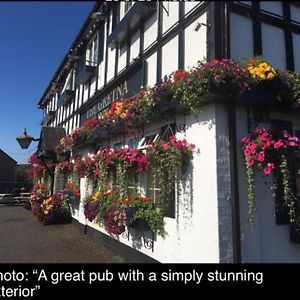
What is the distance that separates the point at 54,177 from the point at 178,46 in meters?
10.5

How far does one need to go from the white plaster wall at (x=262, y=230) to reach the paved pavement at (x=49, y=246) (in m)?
3.37

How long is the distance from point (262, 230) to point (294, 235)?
1.86ft

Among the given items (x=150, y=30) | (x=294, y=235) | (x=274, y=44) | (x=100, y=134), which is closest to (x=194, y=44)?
(x=274, y=44)

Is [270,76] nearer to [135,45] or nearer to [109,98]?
[135,45]

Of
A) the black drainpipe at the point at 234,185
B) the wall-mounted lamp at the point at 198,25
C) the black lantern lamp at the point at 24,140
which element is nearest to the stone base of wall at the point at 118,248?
the black drainpipe at the point at 234,185

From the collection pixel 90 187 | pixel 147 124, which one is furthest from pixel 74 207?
pixel 147 124

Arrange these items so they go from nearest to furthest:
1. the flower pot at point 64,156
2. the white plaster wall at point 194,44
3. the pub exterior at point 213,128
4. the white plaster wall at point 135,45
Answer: the pub exterior at point 213,128 < the white plaster wall at point 194,44 < the white plaster wall at point 135,45 < the flower pot at point 64,156

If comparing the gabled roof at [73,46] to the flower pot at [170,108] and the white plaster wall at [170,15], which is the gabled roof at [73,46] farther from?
the flower pot at [170,108]

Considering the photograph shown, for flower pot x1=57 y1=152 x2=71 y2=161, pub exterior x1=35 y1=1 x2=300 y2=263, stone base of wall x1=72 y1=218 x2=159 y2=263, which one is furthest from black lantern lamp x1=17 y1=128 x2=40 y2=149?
pub exterior x1=35 y1=1 x2=300 y2=263

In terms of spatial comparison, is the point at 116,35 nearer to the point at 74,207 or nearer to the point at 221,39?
the point at 221,39

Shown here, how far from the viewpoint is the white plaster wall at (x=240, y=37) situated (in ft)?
18.6

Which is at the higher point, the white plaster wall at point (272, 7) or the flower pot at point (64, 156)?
the white plaster wall at point (272, 7)

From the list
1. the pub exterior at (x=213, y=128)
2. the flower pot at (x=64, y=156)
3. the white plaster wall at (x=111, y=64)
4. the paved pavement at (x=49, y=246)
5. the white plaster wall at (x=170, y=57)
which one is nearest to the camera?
the pub exterior at (x=213, y=128)
